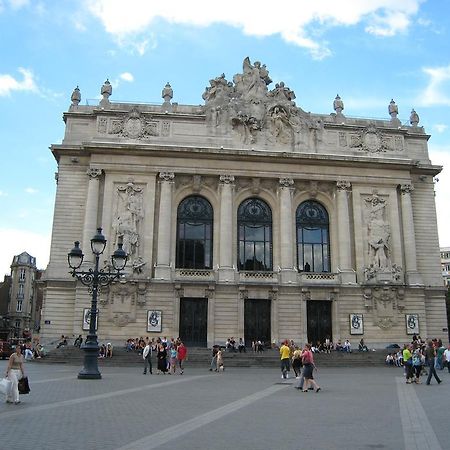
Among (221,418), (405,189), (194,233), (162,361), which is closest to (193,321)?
(194,233)

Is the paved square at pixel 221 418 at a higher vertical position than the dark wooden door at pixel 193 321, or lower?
lower

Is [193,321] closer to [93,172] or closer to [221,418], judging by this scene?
[93,172]

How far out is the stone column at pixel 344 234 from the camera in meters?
39.4

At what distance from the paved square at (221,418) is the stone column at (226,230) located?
815 inches

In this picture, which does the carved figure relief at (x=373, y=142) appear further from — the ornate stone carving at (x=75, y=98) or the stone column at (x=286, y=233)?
the ornate stone carving at (x=75, y=98)

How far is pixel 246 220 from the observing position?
135 ft

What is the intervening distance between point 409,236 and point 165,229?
19563 mm

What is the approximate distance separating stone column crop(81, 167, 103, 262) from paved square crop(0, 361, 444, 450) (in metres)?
21.2

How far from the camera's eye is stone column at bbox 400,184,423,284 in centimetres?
4009

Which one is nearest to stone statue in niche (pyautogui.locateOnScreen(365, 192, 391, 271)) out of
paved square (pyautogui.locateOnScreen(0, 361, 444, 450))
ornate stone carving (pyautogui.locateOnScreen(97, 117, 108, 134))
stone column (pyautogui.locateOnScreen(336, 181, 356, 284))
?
stone column (pyautogui.locateOnScreen(336, 181, 356, 284))

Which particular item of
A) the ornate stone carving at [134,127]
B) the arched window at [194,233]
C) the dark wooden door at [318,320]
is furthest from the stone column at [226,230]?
the ornate stone carving at [134,127]

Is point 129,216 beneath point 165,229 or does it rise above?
above

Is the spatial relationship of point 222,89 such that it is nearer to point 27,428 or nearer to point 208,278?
Answer: point 208,278

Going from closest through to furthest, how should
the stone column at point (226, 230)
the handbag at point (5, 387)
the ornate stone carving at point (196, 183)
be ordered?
the handbag at point (5, 387), the stone column at point (226, 230), the ornate stone carving at point (196, 183)
